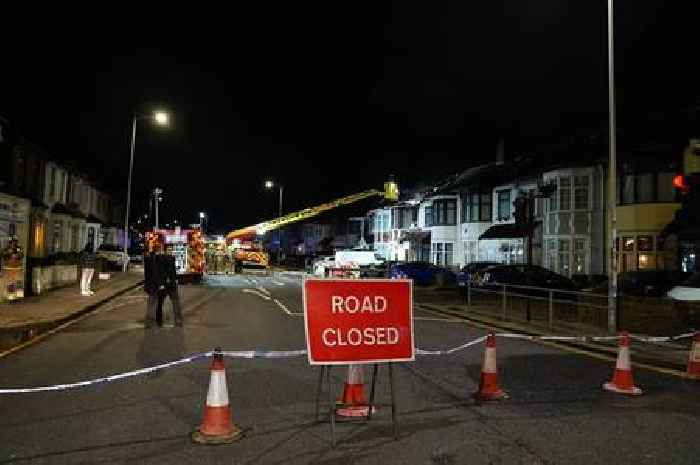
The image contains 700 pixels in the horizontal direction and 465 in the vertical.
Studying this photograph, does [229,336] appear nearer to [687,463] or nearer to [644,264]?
[687,463]

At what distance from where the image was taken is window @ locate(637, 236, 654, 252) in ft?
99.8

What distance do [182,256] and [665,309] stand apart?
24179mm

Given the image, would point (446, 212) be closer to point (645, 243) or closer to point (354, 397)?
point (645, 243)

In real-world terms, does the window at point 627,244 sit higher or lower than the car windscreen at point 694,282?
higher

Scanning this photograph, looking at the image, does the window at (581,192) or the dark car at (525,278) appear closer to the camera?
the dark car at (525,278)

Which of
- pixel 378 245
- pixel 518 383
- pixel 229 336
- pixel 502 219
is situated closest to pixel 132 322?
pixel 229 336

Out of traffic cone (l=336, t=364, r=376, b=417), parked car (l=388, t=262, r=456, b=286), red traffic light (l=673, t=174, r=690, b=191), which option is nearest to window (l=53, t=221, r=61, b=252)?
parked car (l=388, t=262, r=456, b=286)

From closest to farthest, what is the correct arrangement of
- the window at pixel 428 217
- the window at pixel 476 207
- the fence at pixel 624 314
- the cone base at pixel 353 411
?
1. the cone base at pixel 353 411
2. the fence at pixel 624 314
3. the window at pixel 476 207
4. the window at pixel 428 217

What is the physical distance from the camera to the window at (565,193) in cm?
3466

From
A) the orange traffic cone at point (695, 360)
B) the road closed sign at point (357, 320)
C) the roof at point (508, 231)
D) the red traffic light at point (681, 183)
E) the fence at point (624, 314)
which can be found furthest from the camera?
the roof at point (508, 231)

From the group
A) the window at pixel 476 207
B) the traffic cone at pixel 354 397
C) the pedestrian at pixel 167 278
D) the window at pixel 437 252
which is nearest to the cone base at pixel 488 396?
the traffic cone at pixel 354 397

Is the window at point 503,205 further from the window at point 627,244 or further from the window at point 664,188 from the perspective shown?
the window at point 664,188

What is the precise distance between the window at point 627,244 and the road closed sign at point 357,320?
27327mm

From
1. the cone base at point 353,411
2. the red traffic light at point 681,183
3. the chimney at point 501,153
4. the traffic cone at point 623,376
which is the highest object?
the chimney at point 501,153
